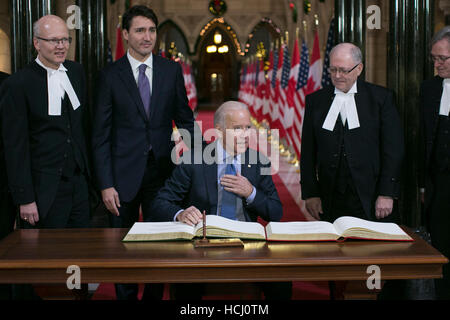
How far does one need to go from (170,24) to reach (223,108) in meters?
24.2

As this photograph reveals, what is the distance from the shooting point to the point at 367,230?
8.54 ft

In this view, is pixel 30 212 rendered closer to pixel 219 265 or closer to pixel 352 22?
pixel 219 265

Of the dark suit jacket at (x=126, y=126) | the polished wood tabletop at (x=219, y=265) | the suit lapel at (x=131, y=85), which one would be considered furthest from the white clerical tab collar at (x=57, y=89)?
the polished wood tabletop at (x=219, y=265)

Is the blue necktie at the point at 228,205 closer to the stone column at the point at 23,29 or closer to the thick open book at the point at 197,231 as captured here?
the thick open book at the point at 197,231

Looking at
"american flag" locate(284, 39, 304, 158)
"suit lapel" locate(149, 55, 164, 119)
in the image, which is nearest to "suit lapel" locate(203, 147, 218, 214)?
"suit lapel" locate(149, 55, 164, 119)

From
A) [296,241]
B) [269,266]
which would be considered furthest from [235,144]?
[269,266]

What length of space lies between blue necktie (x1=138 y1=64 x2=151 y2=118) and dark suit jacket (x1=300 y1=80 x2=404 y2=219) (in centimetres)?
110

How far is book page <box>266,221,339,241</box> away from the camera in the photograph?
2.58m

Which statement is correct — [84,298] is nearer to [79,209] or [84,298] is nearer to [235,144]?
[79,209]

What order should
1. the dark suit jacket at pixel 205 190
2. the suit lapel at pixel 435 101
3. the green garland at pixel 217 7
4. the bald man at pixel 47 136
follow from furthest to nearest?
the green garland at pixel 217 7, the suit lapel at pixel 435 101, the bald man at pixel 47 136, the dark suit jacket at pixel 205 190

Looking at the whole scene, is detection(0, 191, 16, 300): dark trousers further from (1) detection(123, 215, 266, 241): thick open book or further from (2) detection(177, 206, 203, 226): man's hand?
(2) detection(177, 206, 203, 226): man's hand

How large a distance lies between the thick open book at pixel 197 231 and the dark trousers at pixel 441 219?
1423mm

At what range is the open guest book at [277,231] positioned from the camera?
8.48 feet
